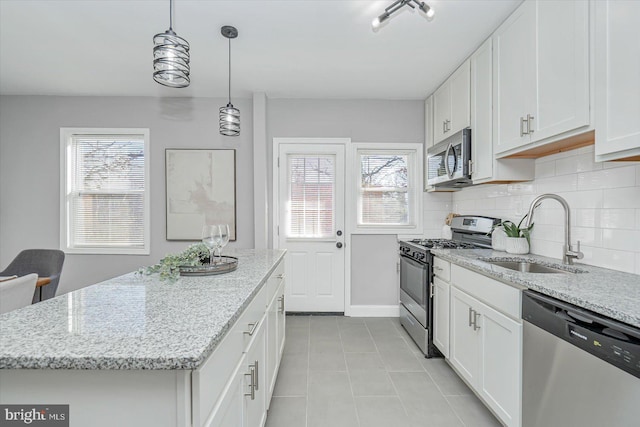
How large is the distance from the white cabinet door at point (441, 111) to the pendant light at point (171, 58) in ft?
8.26

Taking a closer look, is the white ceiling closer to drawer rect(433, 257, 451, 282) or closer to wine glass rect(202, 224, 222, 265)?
wine glass rect(202, 224, 222, 265)

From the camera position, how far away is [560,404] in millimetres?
1271

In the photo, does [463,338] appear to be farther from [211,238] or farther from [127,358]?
[127,358]

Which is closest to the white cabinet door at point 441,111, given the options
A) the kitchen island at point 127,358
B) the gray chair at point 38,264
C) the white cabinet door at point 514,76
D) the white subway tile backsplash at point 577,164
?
the white cabinet door at point 514,76

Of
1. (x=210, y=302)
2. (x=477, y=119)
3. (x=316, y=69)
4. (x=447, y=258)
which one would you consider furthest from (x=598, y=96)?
(x=316, y=69)

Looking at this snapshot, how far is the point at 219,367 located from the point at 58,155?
13.5 feet

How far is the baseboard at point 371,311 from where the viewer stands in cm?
370

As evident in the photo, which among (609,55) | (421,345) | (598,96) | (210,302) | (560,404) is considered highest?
(609,55)

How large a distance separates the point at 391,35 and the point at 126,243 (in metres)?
3.67

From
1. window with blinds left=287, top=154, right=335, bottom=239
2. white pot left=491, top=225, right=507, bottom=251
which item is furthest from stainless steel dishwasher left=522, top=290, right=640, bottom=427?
window with blinds left=287, top=154, right=335, bottom=239

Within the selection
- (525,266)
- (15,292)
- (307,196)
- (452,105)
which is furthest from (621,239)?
(15,292)

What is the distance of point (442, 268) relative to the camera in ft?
8.19

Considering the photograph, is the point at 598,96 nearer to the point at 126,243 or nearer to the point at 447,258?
the point at 447,258

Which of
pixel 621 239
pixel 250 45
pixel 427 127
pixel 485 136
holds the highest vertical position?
pixel 250 45
